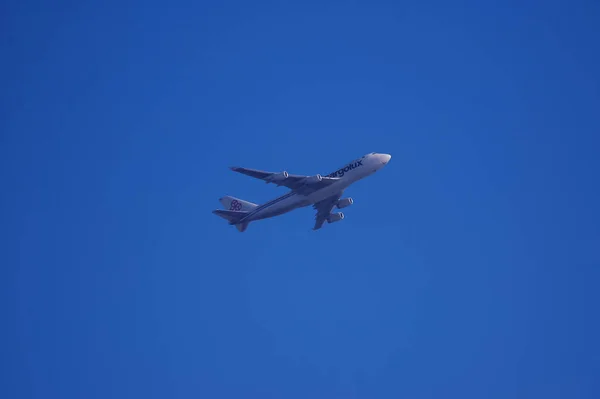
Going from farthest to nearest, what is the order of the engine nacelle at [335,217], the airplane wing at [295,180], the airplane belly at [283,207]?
the engine nacelle at [335,217] < the airplane belly at [283,207] < the airplane wing at [295,180]

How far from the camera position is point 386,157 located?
8056 centimetres

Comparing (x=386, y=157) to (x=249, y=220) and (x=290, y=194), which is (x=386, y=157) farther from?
(x=249, y=220)

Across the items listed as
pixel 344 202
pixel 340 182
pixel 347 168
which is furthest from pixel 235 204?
pixel 347 168

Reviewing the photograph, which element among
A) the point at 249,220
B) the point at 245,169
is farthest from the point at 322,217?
the point at 245,169

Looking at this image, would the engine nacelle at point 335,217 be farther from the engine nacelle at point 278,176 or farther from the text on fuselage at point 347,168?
the engine nacelle at point 278,176

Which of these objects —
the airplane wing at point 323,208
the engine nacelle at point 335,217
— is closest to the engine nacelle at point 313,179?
the airplane wing at point 323,208

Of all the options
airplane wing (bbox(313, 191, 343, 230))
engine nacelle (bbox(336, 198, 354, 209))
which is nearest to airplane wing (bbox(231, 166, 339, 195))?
airplane wing (bbox(313, 191, 343, 230))

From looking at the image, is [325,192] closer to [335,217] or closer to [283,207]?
[283,207]

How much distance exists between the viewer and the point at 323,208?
88312 mm

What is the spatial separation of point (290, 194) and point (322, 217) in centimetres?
966

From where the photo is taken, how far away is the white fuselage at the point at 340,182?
262 feet

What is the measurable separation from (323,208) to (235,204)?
10224 millimetres

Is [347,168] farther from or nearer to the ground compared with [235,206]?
farther from the ground

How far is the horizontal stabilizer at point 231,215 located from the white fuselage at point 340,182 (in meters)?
5.00
